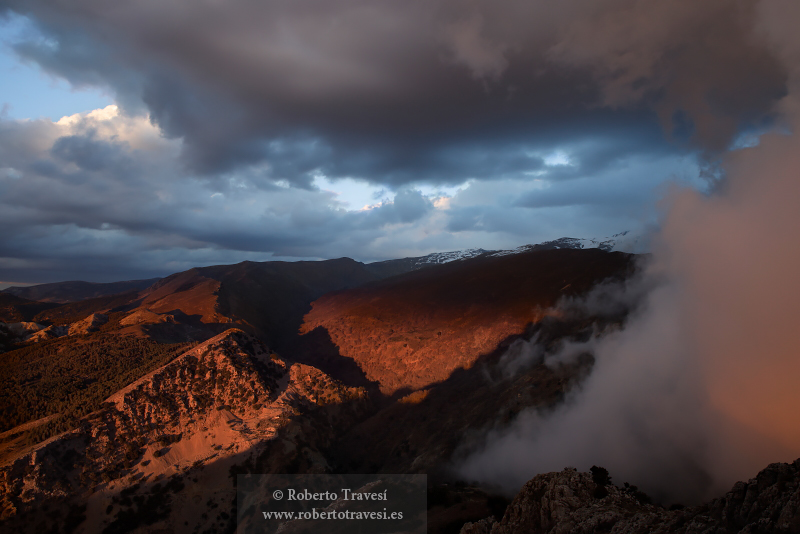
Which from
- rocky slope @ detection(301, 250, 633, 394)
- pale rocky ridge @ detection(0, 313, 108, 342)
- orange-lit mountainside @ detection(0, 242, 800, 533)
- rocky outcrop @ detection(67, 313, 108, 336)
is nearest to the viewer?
orange-lit mountainside @ detection(0, 242, 800, 533)

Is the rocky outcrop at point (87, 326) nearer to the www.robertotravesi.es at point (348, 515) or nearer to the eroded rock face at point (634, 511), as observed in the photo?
the www.robertotravesi.es at point (348, 515)

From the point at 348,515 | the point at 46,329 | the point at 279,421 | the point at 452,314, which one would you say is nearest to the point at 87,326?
the point at 46,329

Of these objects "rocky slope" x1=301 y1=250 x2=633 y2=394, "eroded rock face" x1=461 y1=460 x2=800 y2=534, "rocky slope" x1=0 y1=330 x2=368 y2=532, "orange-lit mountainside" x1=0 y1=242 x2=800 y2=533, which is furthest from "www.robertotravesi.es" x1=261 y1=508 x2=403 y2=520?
"rocky slope" x1=301 y1=250 x2=633 y2=394

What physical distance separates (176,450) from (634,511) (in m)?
56.2

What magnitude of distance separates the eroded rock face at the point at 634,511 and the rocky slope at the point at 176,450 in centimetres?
3553

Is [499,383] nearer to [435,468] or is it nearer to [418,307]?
[435,468]

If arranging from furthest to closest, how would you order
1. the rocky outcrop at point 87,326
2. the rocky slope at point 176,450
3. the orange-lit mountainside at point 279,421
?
1. the rocky outcrop at point 87,326
2. the rocky slope at point 176,450
3. the orange-lit mountainside at point 279,421

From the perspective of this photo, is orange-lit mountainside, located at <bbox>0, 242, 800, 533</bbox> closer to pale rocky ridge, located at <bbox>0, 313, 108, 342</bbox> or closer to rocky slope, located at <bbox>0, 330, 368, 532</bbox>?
rocky slope, located at <bbox>0, 330, 368, 532</bbox>

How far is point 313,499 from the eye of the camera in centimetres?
4700

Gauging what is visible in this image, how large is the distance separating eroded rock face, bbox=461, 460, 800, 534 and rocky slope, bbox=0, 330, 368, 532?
35534mm

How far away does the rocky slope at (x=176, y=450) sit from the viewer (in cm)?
4206

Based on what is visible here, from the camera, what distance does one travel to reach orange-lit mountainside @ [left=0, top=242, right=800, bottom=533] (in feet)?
80.6

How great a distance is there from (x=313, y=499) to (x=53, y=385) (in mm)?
53831

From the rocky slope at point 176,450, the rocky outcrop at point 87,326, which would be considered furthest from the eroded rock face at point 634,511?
the rocky outcrop at point 87,326
